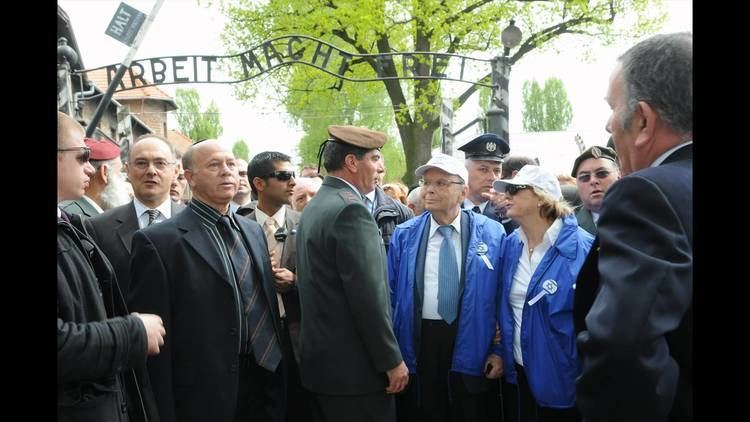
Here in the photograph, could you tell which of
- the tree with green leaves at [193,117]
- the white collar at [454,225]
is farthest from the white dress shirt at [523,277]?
the tree with green leaves at [193,117]

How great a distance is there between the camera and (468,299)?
4.01 meters

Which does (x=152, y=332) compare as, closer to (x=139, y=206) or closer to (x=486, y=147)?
(x=139, y=206)

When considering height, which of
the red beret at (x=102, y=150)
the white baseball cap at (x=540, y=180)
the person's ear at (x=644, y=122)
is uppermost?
the red beret at (x=102, y=150)

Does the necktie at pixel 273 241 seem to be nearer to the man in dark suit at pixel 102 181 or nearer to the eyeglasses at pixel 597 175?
the man in dark suit at pixel 102 181

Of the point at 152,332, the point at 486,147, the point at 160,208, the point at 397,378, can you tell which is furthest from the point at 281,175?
the point at 152,332

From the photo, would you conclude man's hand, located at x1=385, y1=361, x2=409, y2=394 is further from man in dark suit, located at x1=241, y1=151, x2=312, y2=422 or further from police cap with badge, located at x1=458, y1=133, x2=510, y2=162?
police cap with badge, located at x1=458, y1=133, x2=510, y2=162

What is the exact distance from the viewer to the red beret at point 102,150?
16.1 feet

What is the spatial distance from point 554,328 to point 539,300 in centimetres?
17

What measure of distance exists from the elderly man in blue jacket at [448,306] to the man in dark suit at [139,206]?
1.67 meters

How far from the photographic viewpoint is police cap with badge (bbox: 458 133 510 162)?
570 centimetres

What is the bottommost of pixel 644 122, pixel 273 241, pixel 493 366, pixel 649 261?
pixel 493 366

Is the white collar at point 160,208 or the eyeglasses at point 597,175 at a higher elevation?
the eyeglasses at point 597,175

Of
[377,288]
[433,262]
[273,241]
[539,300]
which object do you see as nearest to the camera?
[377,288]

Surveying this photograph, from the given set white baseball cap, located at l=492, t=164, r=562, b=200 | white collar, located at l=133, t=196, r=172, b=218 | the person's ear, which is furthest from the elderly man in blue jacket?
the person's ear
